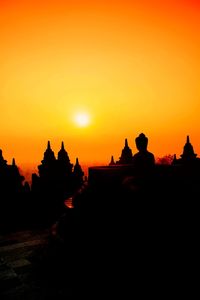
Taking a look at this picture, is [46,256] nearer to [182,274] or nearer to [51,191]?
[182,274]

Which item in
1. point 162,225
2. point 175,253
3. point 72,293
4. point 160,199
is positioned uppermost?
point 160,199

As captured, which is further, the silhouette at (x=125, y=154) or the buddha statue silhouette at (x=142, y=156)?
the silhouette at (x=125, y=154)

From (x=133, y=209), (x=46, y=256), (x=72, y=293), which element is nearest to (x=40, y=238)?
(x=46, y=256)

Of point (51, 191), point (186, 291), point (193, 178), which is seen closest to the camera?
point (186, 291)

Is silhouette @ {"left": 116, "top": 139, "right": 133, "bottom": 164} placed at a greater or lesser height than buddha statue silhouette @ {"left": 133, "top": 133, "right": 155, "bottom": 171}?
greater

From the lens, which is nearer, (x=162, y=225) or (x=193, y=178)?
(x=162, y=225)

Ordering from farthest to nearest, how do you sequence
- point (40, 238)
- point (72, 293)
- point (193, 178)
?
point (40, 238) → point (193, 178) → point (72, 293)

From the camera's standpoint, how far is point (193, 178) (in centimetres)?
810

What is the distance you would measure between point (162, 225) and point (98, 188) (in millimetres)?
2875

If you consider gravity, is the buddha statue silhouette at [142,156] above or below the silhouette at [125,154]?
below

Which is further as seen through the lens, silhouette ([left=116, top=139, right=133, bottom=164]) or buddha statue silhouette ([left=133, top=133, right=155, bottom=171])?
silhouette ([left=116, top=139, right=133, bottom=164])

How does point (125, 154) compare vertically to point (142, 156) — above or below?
above

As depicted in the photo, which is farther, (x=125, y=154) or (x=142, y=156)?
(x=125, y=154)

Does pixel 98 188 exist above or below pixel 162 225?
above
